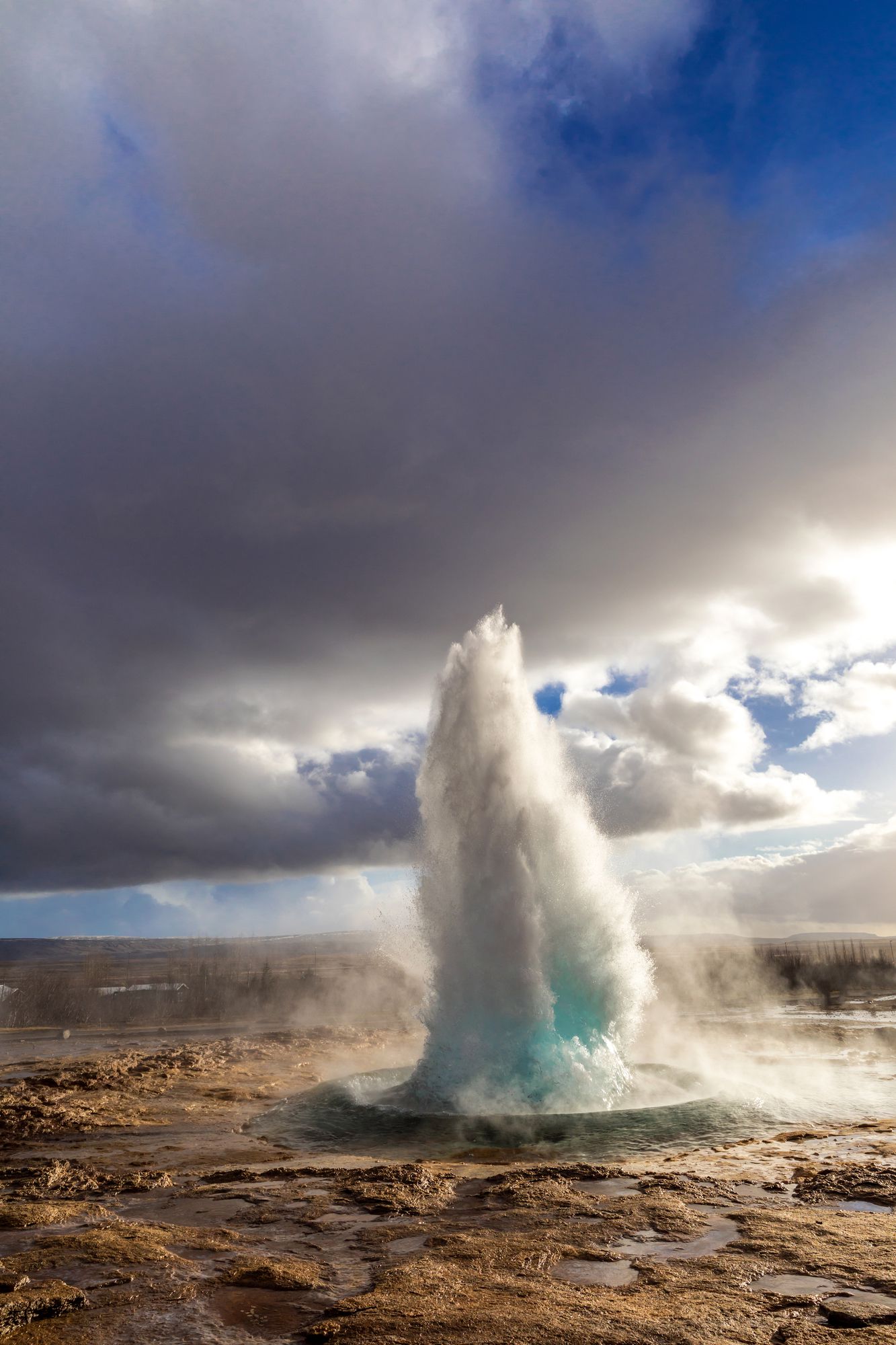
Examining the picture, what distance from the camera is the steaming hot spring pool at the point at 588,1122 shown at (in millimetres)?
13578

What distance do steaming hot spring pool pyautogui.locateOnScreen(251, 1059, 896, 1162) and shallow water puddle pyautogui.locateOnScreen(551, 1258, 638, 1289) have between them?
5451mm

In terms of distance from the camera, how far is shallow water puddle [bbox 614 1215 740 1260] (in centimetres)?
771

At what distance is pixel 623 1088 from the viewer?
17.6 m

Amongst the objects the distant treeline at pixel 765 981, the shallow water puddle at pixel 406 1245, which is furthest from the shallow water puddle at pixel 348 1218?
the distant treeline at pixel 765 981

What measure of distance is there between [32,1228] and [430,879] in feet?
39.1

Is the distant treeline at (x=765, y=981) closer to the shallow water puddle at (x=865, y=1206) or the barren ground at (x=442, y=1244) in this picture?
the barren ground at (x=442, y=1244)

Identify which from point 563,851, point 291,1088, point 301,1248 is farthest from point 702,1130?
point 291,1088

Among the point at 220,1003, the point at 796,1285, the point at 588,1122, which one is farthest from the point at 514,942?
the point at 220,1003

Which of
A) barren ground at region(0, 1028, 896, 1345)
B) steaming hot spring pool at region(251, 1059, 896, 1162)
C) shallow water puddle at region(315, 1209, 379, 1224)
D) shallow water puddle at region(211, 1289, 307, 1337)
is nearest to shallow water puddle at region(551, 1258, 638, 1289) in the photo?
barren ground at region(0, 1028, 896, 1345)

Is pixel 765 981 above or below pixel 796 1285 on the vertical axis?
below

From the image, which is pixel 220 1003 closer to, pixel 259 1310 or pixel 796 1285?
pixel 259 1310

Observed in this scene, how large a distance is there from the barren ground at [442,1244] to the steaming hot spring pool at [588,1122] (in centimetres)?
93

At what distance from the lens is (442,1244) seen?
821 centimetres

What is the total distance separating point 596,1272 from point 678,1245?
122 cm
